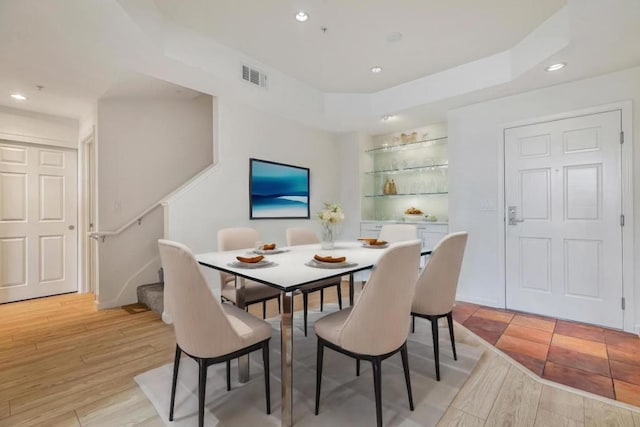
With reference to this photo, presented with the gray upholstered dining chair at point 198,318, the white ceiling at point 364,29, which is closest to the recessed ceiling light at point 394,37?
the white ceiling at point 364,29

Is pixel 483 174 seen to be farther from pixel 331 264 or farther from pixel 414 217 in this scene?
pixel 331 264

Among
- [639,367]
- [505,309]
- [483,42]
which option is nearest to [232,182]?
[483,42]

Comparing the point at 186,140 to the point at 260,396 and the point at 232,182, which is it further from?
the point at 260,396

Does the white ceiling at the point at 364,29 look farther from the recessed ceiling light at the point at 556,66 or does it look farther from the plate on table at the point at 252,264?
the plate on table at the point at 252,264

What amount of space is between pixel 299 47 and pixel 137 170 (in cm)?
242

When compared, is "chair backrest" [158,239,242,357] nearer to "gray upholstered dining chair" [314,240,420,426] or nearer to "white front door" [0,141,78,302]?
"gray upholstered dining chair" [314,240,420,426]

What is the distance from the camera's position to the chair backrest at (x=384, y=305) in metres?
1.32

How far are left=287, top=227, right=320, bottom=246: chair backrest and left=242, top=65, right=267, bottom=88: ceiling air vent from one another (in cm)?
164

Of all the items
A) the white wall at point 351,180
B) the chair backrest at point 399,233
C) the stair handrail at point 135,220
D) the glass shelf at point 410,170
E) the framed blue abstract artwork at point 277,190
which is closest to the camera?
the chair backrest at point 399,233

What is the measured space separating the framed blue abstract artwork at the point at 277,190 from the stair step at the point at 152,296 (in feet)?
4.33

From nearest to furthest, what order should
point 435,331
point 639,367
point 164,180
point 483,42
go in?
point 435,331
point 639,367
point 483,42
point 164,180

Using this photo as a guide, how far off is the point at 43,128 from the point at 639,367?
6444mm

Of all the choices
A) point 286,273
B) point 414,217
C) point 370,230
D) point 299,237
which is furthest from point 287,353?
point 414,217

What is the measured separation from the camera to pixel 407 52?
2947mm
